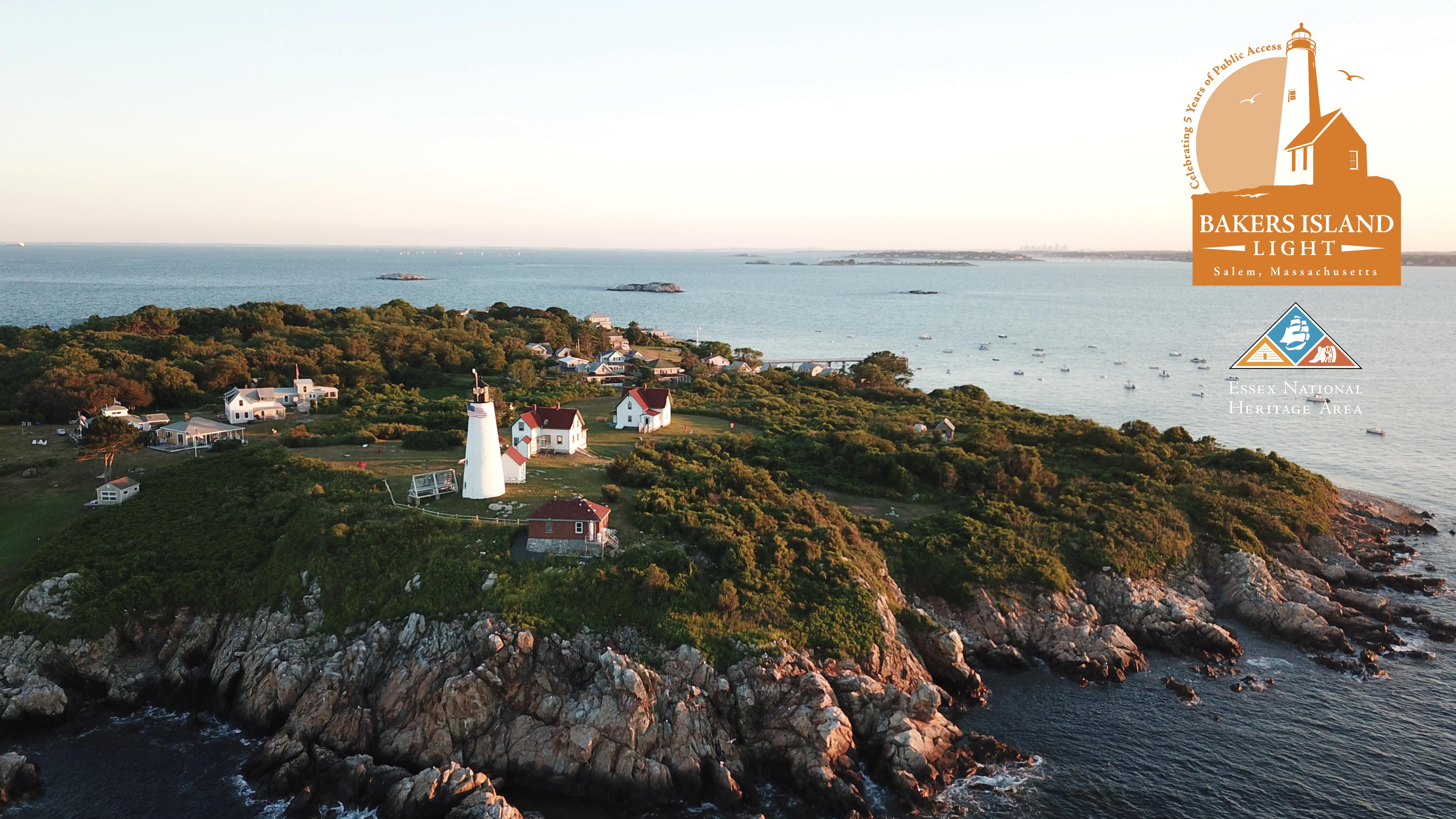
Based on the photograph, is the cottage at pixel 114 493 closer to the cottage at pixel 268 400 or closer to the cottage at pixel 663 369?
the cottage at pixel 268 400

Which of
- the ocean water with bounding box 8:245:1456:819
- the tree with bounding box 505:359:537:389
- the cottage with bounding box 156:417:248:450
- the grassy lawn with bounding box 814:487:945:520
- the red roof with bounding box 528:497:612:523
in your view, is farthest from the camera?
the tree with bounding box 505:359:537:389

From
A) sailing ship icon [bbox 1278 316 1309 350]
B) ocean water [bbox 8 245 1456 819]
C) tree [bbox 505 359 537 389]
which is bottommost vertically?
ocean water [bbox 8 245 1456 819]

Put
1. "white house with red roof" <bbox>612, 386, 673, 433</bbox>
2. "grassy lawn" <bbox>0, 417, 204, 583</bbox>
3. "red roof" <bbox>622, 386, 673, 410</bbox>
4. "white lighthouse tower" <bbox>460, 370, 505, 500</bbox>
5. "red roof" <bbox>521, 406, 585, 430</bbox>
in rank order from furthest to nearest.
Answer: "red roof" <bbox>622, 386, 673, 410</bbox>
"white house with red roof" <bbox>612, 386, 673, 433</bbox>
"red roof" <bbox>521, 406, 585, 430</bbox>
"white lighthouse tower" <bbox>460, 370, 505, 500</bbox>
"grassy lawn" <bbox>0, 417, 204, 583</bbox>

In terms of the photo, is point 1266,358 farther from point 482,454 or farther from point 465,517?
point 465,517

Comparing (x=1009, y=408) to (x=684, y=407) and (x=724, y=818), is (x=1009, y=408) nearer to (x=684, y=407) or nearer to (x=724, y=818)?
(x=684, y=407)

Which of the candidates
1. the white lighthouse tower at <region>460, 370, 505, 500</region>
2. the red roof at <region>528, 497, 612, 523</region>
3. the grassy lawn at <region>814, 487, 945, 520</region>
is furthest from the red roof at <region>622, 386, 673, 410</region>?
Answer: the red roof at <region>528, 497, 612, 523</region>

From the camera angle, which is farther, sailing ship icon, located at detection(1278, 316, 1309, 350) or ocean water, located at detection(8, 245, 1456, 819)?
sailing ship icon, located at detection(1278, 316, 1309, 350)

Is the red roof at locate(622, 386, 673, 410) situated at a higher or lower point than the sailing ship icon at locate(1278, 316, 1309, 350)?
lower

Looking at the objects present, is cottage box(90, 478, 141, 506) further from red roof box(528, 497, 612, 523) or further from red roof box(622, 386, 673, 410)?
red roof box(622, 386, 673, 410)
